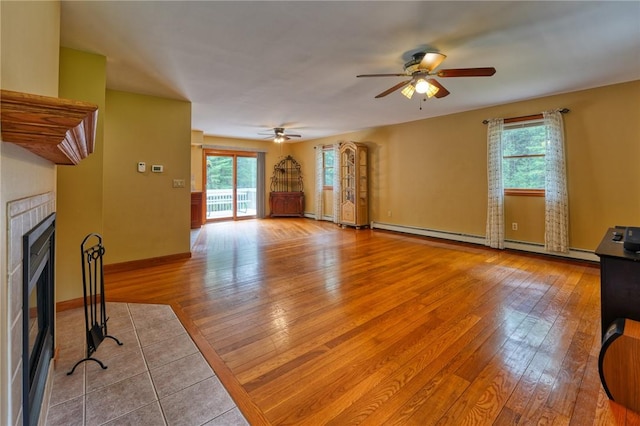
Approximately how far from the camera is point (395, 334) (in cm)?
224

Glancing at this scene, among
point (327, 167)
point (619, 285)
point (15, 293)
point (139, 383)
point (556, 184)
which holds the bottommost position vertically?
point (139, 383)

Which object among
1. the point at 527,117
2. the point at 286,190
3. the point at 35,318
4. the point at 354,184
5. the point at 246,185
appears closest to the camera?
the point at 35,318

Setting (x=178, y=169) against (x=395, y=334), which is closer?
(x=395, y=334)

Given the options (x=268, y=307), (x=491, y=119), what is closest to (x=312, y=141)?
(x=491, y=119)

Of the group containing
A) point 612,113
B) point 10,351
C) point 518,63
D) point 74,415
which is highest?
point 518,63

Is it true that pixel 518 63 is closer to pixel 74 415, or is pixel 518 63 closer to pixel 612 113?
pixel 612 113

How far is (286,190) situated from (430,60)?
724 cm

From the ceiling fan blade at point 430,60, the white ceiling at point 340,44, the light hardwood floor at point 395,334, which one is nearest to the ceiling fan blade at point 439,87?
the ceiling fan blade at point 430,60

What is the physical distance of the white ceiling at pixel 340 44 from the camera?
216 centimetres

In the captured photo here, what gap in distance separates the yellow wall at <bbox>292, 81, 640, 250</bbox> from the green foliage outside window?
0.27 m

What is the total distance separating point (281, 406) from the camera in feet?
5.03

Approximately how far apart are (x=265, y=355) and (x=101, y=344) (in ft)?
4.07

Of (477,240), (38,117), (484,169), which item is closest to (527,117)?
(484,169)

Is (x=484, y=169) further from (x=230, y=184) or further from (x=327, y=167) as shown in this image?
(x=230, y=184)
